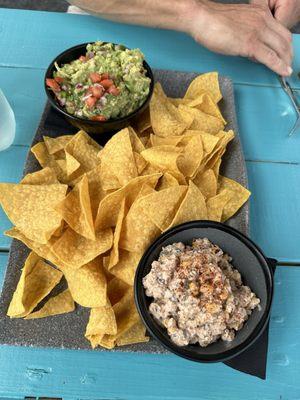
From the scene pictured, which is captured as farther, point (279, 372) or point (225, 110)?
point (225, 110)

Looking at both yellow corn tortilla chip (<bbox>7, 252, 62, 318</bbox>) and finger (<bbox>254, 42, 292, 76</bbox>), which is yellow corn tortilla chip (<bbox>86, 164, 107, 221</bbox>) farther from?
finger (<bbox>254, 42, 292, 76</bbox>)

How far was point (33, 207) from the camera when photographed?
1.16 metres

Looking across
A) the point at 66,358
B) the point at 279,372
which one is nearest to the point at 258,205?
the point at 279,372

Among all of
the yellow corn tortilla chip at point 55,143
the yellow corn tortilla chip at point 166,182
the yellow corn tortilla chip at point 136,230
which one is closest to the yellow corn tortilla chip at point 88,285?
the yellow corn tortilla chip at point 136,230

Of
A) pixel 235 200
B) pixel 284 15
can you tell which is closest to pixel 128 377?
pixel 235 200

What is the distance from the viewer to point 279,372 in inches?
45.4

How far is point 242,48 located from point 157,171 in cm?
75

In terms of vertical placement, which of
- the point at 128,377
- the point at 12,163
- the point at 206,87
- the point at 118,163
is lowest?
the point at 128,377

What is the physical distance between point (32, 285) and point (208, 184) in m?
0.61

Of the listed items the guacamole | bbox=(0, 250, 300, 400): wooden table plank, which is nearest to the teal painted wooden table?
bbox=(0, 250, 300, 400): wooden table plank

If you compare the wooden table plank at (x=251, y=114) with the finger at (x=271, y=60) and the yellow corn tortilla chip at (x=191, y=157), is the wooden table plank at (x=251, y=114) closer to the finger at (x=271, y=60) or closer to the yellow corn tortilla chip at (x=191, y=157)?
the finger at (x=271, y=60)

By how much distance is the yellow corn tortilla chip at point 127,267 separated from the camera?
1.12 meters

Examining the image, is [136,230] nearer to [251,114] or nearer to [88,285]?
[88,285]

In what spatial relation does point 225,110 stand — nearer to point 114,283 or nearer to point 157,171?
point 157,171
